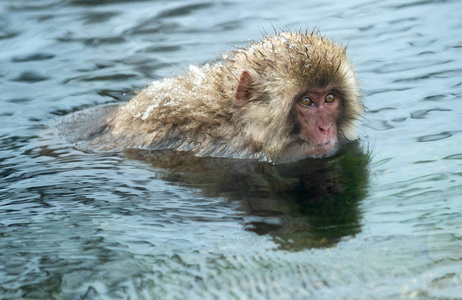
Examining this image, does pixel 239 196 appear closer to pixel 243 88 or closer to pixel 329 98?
pixel 243 88

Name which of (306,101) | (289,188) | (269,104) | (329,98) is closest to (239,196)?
(289,188)

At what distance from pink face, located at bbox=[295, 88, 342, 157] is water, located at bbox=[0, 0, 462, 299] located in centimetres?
15

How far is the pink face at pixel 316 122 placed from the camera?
4836mm

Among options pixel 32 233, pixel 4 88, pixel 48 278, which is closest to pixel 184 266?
pixel 48 278

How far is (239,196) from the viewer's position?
442cm

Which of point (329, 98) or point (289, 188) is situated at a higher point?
point (329, 98)

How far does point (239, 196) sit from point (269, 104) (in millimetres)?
763

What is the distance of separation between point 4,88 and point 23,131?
4.41ft

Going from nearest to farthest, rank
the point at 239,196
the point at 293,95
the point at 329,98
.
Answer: the point at 239,196
the point at 293,95
the point at 329,98

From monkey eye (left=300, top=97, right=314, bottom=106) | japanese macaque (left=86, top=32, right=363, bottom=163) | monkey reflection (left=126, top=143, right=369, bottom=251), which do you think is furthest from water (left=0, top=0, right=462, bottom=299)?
monkey eye (left=300, top=97, right=314, bottom=106)

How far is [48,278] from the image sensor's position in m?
3.41

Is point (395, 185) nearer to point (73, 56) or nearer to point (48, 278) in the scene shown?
point (48, 278)

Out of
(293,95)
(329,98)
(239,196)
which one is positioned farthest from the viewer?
(329,98)

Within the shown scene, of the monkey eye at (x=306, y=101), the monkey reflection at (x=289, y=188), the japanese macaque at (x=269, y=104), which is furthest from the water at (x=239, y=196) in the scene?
the monkey eye at (x=306, y=101)
